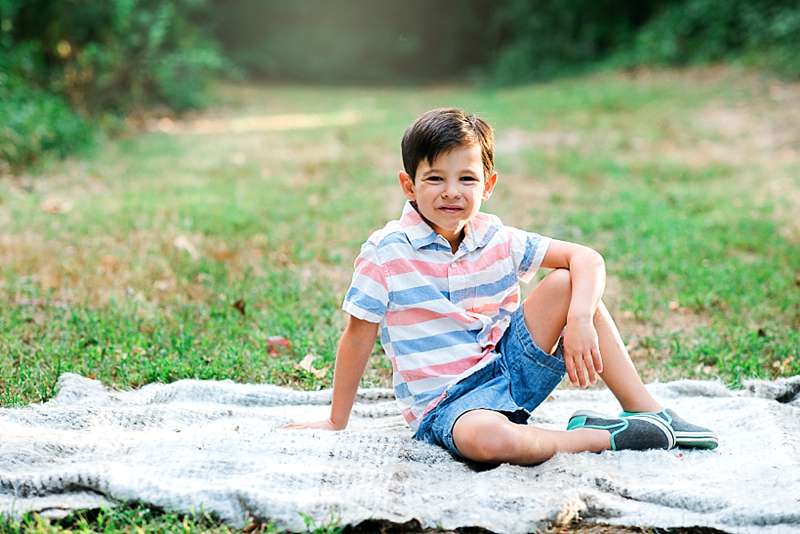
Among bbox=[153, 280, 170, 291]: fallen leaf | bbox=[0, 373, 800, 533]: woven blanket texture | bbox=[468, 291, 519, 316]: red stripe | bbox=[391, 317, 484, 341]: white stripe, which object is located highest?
bbox=[468, 291, 519, 316]: red stripe

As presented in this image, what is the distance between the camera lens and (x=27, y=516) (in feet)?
7.18

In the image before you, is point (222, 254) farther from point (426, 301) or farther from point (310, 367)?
point (426, 301)

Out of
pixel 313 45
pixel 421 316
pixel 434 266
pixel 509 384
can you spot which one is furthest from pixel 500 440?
pixel 313 45

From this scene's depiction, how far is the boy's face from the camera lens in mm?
2607

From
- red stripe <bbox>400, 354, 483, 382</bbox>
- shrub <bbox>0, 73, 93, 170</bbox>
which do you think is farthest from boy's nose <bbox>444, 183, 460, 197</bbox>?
shrub <bbox>0, 73, 93, 170</bbox>

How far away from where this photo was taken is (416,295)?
264 cm

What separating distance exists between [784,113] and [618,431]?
7217 mm

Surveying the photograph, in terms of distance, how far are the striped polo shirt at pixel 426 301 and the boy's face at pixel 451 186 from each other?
6 centimetres

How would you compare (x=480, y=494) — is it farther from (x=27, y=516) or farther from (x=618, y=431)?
(x=27, y=516)

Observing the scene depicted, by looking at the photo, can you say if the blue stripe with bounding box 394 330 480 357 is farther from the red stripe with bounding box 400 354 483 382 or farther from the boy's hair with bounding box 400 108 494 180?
the boy's hair with bounding box 400 108 494 180

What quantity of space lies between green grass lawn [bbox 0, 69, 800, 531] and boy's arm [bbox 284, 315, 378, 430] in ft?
2.16

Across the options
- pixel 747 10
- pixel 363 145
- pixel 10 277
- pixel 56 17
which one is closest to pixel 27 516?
pixel 10 277

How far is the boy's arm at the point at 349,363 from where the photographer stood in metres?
2.67

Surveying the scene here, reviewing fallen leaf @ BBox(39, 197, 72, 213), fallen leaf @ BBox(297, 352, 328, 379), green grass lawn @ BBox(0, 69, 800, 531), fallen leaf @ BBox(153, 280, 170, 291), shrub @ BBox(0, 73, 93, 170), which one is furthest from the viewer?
shrub @ BBox(0, 73, 93, 170)
